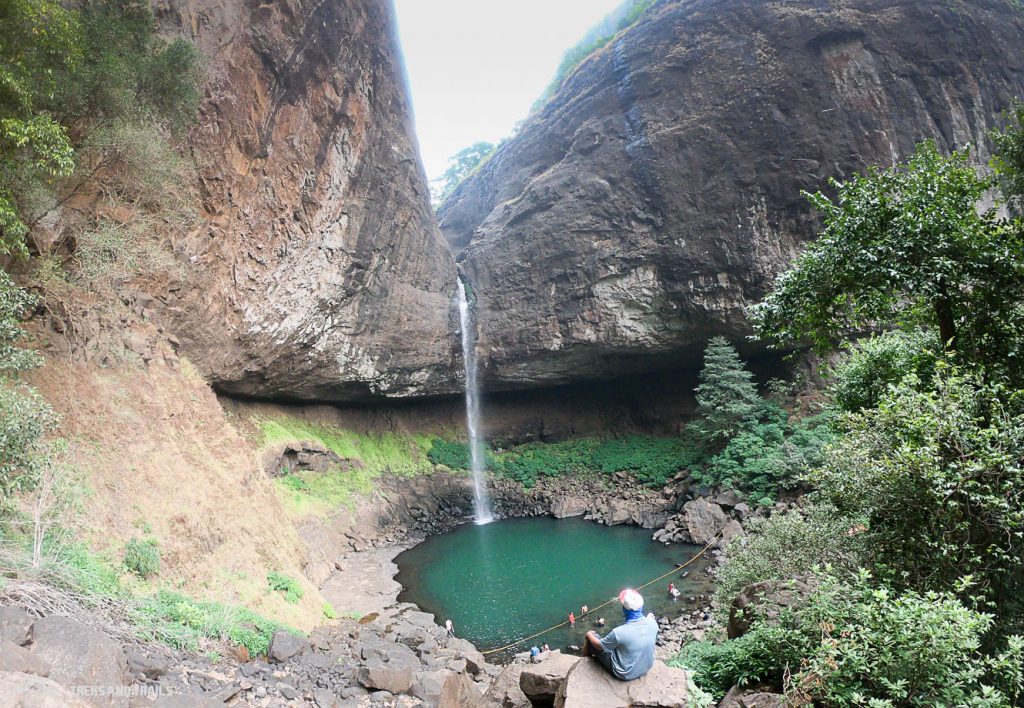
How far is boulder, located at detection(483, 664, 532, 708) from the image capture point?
16.7 feet

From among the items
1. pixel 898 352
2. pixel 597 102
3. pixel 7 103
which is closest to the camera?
pixel 7 103

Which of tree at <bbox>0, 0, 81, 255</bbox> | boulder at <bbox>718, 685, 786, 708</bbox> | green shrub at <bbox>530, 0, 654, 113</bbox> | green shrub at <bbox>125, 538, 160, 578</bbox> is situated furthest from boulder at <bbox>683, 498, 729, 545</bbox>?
green shrub at <bbox>530, 0, 654, 113</bbox>

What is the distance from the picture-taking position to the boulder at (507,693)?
5.08 meters

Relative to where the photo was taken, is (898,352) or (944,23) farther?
(944,23)

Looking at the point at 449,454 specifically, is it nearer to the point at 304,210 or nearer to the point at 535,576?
the point at 535,576

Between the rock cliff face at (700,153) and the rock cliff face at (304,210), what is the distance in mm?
5356

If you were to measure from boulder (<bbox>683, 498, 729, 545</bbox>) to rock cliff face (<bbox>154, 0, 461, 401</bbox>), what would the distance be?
41.0ft

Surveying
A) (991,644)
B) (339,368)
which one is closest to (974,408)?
(991,644)

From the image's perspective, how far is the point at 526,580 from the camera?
14.6 meters

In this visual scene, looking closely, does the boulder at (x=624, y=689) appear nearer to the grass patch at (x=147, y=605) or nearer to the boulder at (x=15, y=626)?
the boulder at (x=15, y=626)

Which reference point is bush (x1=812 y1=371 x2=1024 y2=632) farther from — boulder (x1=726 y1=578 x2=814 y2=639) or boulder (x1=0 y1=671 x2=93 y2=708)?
boulder (x1=0 y1=671 x2=93 y2=708)

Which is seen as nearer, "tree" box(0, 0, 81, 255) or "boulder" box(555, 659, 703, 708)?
"boulder" box(555, 659, 703, 708)

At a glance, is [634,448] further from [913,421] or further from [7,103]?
[7,103]

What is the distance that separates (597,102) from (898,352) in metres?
19.9
